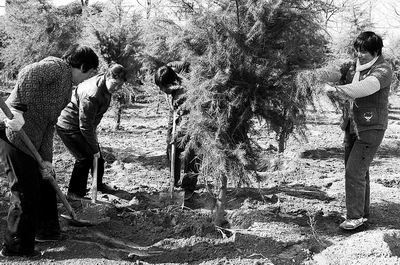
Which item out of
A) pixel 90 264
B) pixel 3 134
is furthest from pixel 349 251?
pixel 3 134

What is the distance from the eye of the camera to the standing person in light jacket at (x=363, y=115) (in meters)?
3.74

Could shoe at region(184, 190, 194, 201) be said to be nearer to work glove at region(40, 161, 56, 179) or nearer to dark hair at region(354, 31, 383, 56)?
work glove at region(40, 161, 56, 179)

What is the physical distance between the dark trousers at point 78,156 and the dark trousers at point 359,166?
283cm

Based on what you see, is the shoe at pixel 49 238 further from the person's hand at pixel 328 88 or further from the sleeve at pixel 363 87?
the sleeve at pixel 363 87

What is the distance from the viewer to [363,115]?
3.87 metres

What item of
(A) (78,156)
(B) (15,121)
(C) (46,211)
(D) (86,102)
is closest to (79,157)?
(A) (78,156)

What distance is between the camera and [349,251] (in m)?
3.41

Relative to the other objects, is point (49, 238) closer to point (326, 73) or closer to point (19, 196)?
point (19, 196)

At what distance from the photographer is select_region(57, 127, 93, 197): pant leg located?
4.98 metres

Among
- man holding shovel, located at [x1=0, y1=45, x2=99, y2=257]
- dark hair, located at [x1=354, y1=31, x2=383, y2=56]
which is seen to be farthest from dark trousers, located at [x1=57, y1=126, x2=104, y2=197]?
dark hair, located at [x1=354, y1=31, x2=383, y2=56]

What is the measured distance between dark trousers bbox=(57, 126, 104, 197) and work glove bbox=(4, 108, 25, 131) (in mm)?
1592

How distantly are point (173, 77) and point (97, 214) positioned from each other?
163cm

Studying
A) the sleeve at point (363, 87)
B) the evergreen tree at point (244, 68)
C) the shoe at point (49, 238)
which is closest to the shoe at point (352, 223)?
the evergreen tree at point (244, 68)

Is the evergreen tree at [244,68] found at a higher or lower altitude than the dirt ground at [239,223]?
higher
